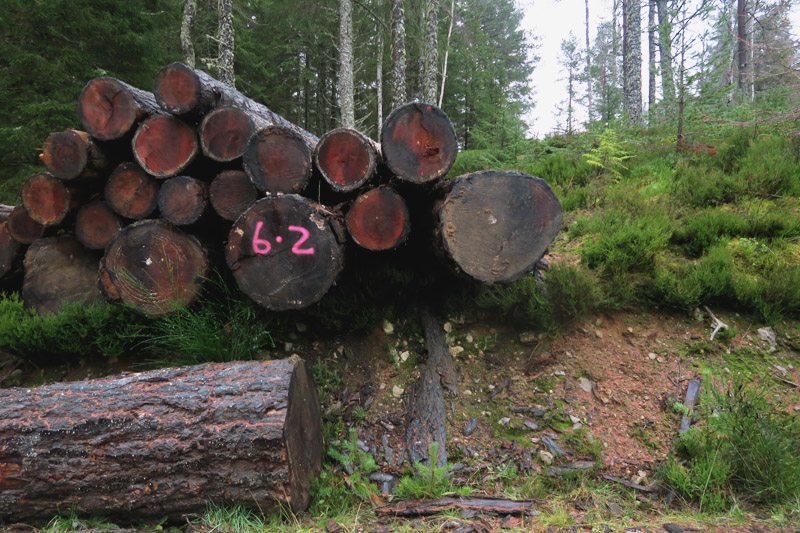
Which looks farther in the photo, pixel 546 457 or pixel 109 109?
pixel 109 109

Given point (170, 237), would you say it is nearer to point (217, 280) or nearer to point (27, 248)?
point (217, 280)

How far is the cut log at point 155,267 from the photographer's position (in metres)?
2.80

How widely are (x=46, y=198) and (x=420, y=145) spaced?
11.1ft

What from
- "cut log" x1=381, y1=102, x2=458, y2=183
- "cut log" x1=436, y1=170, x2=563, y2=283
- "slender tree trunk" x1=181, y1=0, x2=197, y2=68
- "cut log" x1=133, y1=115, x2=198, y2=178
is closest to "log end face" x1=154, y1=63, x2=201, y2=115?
"cut log" x1=133, y1=115, x2=198, y2=178

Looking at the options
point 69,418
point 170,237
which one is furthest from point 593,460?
point 170,237

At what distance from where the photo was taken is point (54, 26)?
693 centimetres

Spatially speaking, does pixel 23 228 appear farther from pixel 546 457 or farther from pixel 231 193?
pixel 546 457

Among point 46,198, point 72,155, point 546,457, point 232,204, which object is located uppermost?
point 72,155

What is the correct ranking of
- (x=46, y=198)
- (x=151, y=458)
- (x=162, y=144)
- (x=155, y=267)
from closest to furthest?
(x=151, y=458) < (x=155, y=267) < (x=162, y=144) < (x=46, y=198)

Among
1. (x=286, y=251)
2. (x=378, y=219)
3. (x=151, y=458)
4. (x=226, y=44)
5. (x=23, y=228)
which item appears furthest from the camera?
(x=226, y=44)

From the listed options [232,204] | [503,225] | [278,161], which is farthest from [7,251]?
[503,225]

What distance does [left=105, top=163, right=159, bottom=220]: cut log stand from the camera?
3.13 metres

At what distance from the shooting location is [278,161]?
2654mm

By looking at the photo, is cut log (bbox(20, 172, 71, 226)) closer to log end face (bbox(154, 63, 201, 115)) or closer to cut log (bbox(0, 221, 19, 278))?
cut log (bbox(0, 221, 19, 278))
